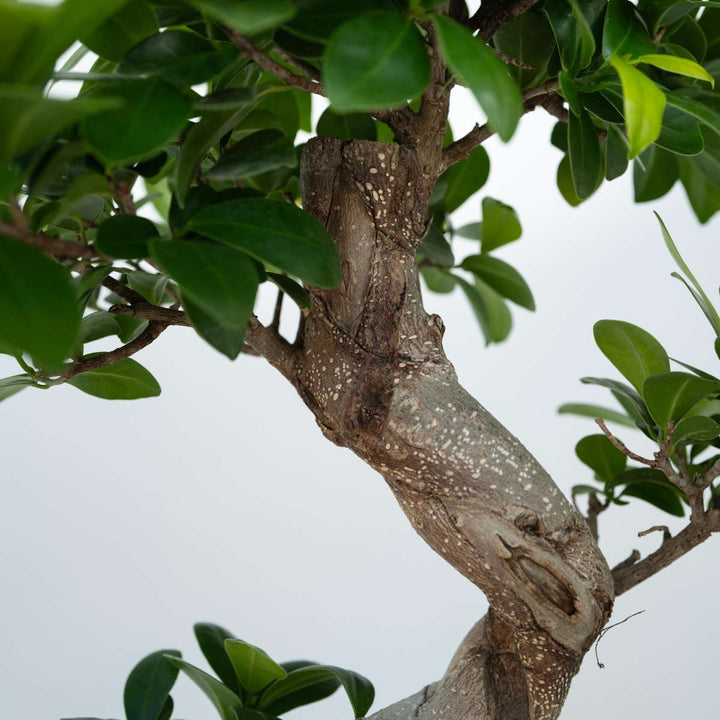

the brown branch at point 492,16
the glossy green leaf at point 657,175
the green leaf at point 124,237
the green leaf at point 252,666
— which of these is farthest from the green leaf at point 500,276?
the green leaf at point 124,237

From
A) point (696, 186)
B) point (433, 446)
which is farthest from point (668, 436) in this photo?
point (696, 186)

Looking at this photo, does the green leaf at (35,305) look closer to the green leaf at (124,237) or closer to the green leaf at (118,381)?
the green leaf at (124,237)

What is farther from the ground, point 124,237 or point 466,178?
point 466,178

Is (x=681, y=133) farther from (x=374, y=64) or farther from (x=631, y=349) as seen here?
(x=374, y=64)

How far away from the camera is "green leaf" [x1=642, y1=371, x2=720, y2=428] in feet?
2.42

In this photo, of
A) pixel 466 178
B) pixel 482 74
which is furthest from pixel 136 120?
pixel 466 178

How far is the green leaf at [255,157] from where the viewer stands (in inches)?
21.1

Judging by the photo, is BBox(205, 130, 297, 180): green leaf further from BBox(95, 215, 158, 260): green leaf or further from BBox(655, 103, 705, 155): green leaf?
BBox(655, 103, 705, 155): green leaf

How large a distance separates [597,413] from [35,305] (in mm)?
709

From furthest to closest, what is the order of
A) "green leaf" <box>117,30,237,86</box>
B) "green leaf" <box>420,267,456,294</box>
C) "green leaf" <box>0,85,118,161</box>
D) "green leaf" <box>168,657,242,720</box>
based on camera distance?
"green leaf" <box>420,267,456,294</box> < "green leaf" <box>168,657,242,720</box> < "green leaf" <box>117,30,237,86</box> < "green leaf" <box>0,85,118,161</box>

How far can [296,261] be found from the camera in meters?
0.52

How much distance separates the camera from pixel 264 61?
545 millimetres

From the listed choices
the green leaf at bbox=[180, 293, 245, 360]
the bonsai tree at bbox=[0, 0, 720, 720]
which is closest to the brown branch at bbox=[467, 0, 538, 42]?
the bonsai tree at bbox=[0, 0, 720, 720]

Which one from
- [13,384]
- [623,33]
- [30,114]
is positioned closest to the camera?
[30,114]
